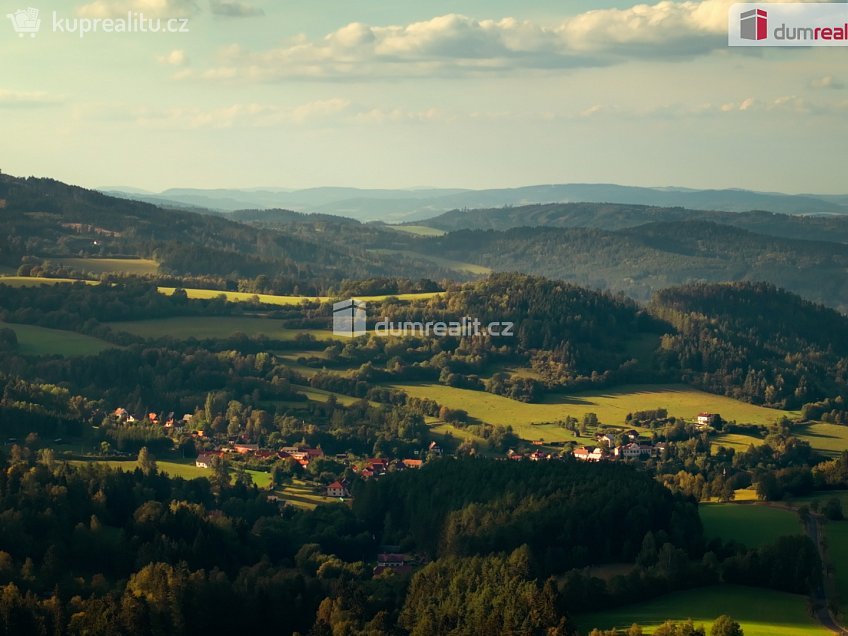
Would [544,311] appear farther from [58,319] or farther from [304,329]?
[58,319]

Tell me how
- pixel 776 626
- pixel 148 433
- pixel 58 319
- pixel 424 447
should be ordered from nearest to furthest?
pixel 776 626
pixel 148 433
pixel 424 447
pixel 58 319

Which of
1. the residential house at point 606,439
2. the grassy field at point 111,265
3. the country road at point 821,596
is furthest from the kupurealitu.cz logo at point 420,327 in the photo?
the country road at point 821,596

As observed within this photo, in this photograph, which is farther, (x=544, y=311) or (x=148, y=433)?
(x=544, y=311)

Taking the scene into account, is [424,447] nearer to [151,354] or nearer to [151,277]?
[151,354]

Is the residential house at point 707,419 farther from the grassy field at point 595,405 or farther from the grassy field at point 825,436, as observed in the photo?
the grassy field at point 825,436

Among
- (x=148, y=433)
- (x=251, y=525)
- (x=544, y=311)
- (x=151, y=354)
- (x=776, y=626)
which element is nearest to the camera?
(x=776, y=626)

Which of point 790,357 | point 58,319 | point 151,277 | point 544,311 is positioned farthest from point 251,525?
point 151,277
